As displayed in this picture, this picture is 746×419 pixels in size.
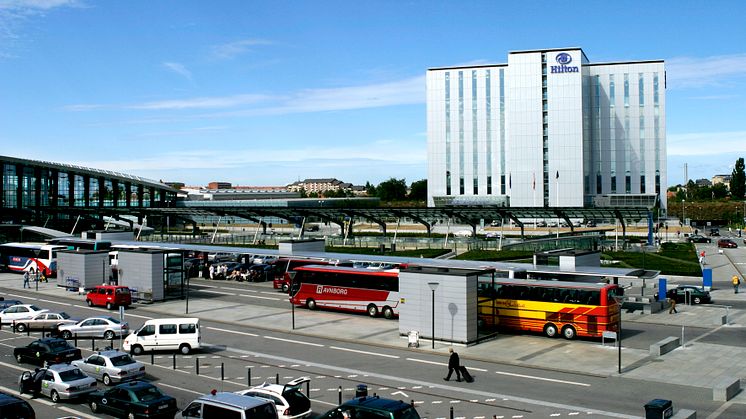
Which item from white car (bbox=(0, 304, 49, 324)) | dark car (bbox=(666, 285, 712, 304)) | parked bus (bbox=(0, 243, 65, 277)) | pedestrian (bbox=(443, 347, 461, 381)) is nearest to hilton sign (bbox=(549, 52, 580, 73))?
dark car (bbox=(666, 285, 712, 304))

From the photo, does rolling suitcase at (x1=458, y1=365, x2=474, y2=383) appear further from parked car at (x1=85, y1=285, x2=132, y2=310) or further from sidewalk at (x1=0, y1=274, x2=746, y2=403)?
parked car at (x1=85, y1=285, x2=132, y2=310)

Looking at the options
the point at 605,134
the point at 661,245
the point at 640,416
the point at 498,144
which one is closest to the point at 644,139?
the point at 605,134

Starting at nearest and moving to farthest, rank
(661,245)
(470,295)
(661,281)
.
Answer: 1. (470,295)
2. (661,281)
3. (661,245)

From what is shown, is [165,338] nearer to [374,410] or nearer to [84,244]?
[374,410]

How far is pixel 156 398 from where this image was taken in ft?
67.2

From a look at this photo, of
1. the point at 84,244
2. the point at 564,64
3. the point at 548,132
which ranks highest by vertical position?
the point at 564,64

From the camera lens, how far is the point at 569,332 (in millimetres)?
33188

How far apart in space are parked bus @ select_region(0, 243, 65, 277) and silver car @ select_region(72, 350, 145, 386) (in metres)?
41.2

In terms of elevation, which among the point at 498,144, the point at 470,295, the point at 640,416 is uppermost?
the point at 498,144

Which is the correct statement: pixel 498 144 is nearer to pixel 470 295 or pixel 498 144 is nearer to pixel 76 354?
pixel 470 295

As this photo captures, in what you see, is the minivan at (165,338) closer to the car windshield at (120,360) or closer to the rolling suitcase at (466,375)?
the car windshield at (120,360)

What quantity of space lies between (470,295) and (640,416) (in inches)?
463

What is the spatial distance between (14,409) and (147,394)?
3.70 m

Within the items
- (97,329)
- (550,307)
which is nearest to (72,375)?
(97,329)
